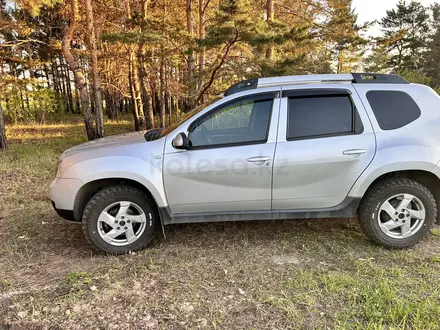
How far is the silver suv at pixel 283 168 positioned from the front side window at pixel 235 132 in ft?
0.04

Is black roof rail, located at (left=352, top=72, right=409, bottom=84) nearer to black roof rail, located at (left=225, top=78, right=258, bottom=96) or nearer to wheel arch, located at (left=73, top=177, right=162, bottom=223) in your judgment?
black roof rail, located at (left=225, top=78, right=258, bottom=96)

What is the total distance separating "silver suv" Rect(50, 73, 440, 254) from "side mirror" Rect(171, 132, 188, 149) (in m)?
0.01

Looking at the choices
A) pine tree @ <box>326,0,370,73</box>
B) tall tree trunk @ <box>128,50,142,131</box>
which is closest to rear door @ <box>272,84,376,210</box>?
pine tree @ <box>326,0,370,73</box>

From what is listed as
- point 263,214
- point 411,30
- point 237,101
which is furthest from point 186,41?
point 411,30

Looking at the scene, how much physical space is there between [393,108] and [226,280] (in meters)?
2.53

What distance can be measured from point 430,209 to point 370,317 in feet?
5.29

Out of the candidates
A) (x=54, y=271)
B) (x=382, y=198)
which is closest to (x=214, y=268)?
(x=54, y=271)

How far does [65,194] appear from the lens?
336 cm

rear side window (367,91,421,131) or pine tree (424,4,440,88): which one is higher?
pine tree (424,4,440,88)

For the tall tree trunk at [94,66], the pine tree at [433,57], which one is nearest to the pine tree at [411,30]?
the pine tree at [433,57]

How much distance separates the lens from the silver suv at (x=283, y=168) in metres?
3.26

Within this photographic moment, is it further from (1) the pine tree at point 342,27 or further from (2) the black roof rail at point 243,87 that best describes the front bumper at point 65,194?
(1) the pine tree at point 342,27

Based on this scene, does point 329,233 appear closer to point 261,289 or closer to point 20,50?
point 261,289

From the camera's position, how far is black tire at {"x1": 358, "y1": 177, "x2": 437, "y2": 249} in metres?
3.32
